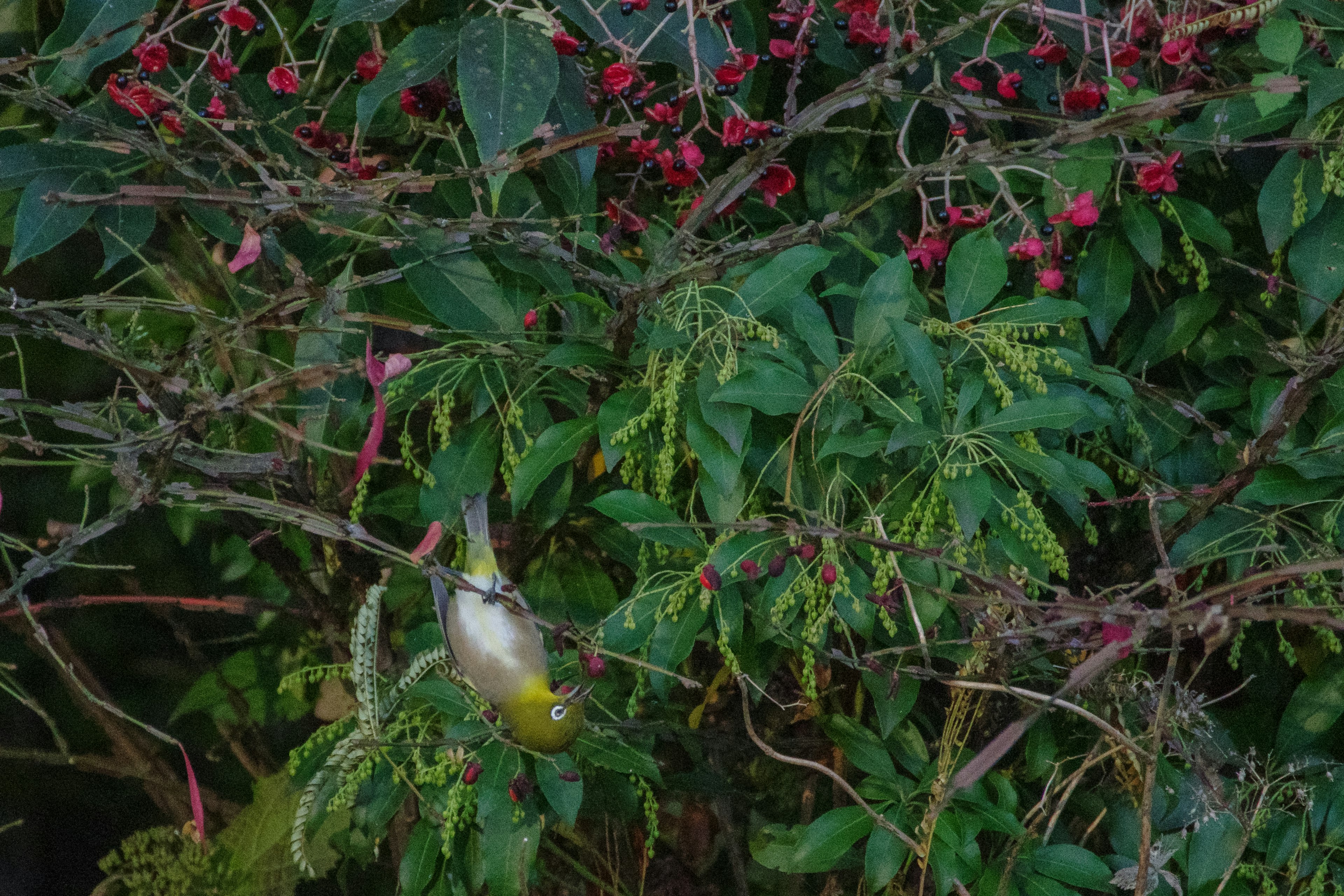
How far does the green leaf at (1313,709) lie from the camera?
1.08 m

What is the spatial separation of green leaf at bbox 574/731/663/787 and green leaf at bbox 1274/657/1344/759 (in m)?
0.62

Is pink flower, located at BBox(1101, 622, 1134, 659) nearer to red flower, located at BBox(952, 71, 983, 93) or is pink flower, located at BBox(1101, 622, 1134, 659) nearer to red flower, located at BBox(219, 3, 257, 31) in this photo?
red flower, located at BBox(952, 71, 983, 93)

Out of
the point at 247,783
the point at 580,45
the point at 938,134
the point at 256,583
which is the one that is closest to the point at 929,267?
the point at 938,134

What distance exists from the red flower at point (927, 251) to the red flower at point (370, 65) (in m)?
0.47

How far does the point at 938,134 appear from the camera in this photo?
114 centimetres

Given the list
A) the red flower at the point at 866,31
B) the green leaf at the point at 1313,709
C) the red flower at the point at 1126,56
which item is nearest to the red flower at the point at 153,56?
the red flower at the point at 866,31

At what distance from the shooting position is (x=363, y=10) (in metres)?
0.88

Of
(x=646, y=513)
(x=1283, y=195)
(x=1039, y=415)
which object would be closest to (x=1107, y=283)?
(x=1283, y=195)

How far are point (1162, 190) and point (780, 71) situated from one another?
1.28 feet

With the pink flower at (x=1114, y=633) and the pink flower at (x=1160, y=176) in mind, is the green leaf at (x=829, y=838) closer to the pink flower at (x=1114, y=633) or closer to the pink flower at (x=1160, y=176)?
the pink flower at (x=1114, y=633)

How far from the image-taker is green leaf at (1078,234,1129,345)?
1.07 meters

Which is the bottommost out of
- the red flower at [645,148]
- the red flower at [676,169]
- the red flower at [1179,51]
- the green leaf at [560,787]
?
the green leaf at [560,787]

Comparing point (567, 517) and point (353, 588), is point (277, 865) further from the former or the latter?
point (567, 517)

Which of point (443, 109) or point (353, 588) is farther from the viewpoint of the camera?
point (353, 588)
